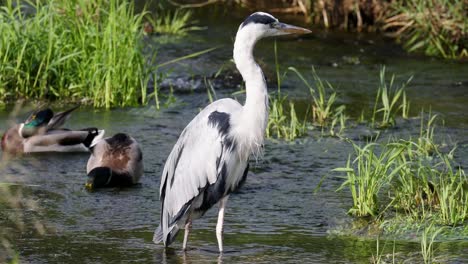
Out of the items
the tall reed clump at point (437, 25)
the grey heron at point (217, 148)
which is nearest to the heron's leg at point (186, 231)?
the grey heron at point (217, 148)

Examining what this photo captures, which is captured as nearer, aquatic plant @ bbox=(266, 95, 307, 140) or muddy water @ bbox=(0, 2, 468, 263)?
muddy water @ bbox=(0, 2, 468, 263)

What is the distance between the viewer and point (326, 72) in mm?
11633

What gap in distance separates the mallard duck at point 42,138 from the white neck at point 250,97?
262 centimetres

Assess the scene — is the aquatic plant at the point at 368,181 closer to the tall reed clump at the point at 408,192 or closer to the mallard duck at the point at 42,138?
the tall reed clump at the point at 408,192

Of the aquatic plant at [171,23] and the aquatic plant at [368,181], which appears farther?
the aquatic plant at [171,23]

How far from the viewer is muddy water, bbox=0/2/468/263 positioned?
20.6 feet

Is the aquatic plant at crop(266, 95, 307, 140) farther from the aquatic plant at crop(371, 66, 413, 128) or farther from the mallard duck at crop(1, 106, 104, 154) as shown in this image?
the mallard duck at crop(1, 106, 104, 154)

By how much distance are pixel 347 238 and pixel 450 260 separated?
75 centimetres

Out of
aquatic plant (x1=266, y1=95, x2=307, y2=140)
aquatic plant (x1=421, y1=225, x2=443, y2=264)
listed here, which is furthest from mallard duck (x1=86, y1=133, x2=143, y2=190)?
aquatic plant (x1=421, y1=225, x2=443, y2=264)

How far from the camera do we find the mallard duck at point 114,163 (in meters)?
7.84

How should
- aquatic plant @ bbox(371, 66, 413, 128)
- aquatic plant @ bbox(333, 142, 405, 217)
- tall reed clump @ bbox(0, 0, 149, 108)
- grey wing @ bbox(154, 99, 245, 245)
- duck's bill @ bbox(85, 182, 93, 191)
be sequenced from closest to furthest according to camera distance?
1. grey wing @ bbox(154, 99, 245, 245)
2. aquatic plant @ bbox(333, 142, 405, 217)
3. duck's bill @ bbox(85, 182, 93, 191)
4. aquatic plant @ bbox(371, 66, 413, 128)
5. tall reed clump @ bbox(0, 0, 149, 108)

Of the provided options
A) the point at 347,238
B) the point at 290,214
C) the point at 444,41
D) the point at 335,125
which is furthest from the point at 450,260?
the point at 444,41

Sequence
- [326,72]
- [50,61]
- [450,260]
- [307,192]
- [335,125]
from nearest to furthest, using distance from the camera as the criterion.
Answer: [450,260] < [307,192] < [335,125] < [50,61] < [326,72]

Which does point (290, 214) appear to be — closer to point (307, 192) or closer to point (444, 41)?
point (307, 192)
